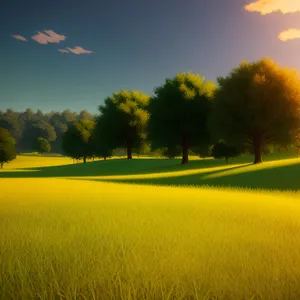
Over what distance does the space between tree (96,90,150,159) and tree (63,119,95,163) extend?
1445 cm

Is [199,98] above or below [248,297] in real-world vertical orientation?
above

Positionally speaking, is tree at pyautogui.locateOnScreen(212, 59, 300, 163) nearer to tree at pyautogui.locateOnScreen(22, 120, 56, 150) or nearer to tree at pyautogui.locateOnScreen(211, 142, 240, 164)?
tree at pyautogui.locateOnScreen(211, 142, 240, 164)

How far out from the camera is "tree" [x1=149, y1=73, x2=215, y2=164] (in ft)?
144

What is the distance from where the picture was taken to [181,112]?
144 ft

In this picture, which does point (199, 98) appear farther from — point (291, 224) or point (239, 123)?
point (291, 224)

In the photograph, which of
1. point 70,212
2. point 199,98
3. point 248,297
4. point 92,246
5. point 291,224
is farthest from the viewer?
point 199,98

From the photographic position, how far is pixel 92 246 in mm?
4863

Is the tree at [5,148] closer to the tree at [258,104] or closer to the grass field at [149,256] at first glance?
the tree at [258,104]

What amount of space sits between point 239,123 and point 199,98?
11312 millimetres

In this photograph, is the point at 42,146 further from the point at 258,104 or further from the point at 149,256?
the point at 149,256

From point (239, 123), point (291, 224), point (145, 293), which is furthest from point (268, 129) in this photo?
point (145, 293)

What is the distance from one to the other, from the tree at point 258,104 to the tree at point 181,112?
7.64m

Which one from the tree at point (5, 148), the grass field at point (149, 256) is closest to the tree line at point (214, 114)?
the tree at point (5, 148)

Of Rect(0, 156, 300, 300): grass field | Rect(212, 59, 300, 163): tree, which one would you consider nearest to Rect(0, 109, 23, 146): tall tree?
Rect(212, 59, 300, 163): tree
